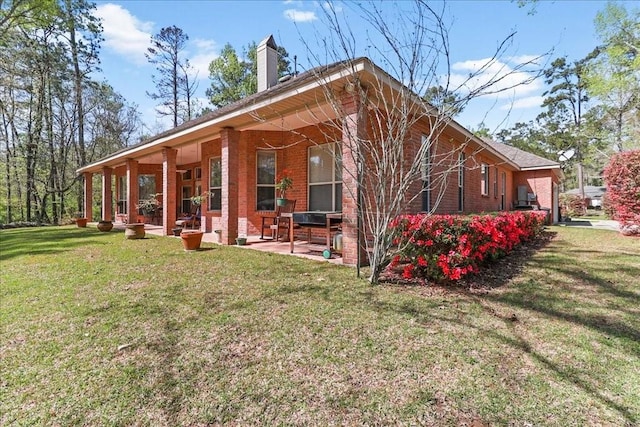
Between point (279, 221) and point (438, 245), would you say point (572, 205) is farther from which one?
point (438, 245)

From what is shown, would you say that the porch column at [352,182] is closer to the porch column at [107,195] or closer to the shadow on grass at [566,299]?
the shadow on grass at [566,299]

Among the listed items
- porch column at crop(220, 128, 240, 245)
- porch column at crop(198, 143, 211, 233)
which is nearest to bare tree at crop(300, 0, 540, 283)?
porch column at crop(220, 128, 240, 245)

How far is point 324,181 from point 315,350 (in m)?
6.40

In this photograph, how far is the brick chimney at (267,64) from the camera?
467 inches

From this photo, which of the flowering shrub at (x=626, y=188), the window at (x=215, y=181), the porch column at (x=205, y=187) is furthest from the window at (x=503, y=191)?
the porch column at (x=205, y=187)

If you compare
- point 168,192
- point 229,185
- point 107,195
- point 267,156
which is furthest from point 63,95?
point 229,185

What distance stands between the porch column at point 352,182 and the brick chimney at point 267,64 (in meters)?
7.29

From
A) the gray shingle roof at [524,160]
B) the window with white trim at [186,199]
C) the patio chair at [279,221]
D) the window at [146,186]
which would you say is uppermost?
the gray shingle roof at [524,160]

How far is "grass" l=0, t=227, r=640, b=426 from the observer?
2.18 meters

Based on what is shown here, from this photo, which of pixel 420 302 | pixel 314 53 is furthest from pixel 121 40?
pixel 420 302

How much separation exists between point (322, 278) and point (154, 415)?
307cm

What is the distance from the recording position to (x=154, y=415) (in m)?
2.18

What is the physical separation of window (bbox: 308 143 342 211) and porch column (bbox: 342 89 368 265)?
2876mm

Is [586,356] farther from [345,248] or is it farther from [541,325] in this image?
[345,248]
